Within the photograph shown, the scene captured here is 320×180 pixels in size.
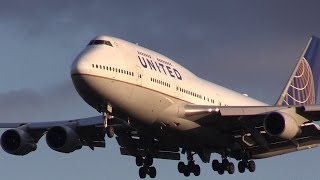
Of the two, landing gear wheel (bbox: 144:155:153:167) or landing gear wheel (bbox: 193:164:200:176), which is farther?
landing gear wheel (bbox: 193:164:200:176)

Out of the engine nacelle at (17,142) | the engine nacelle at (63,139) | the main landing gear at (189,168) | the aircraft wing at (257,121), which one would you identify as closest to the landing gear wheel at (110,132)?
the aircraft wing at (257,121)

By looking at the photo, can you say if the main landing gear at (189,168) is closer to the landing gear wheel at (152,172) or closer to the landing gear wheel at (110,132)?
the landing gear wheel at (152,172)

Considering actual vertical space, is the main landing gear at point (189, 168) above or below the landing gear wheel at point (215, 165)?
below

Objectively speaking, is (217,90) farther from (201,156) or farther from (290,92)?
(290,92)

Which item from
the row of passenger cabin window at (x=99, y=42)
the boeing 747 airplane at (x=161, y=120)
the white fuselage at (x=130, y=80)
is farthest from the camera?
the row of passenger cabin window at (x=99, y=42)

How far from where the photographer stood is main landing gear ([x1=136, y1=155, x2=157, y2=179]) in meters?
57.8

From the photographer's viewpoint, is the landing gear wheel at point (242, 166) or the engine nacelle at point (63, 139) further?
the landing gear wheel at point (242, 166)

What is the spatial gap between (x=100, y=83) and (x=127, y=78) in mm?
1721

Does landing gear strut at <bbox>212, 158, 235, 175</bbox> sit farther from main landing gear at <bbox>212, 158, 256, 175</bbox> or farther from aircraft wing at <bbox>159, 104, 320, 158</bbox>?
aircraft wing at <bbox>159, 104, 320, 158</bbox>

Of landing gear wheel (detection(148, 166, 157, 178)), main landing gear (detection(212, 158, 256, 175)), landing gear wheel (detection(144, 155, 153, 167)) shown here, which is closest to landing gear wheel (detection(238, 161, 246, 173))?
main landing gear (detection(212, 158, 256, 175))

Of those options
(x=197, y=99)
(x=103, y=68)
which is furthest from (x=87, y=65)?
(x=197, y=99)

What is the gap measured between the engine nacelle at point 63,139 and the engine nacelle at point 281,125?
11.6 m

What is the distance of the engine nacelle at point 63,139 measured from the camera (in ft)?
186

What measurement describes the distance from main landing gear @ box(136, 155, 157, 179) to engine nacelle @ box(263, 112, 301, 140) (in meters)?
8.56
